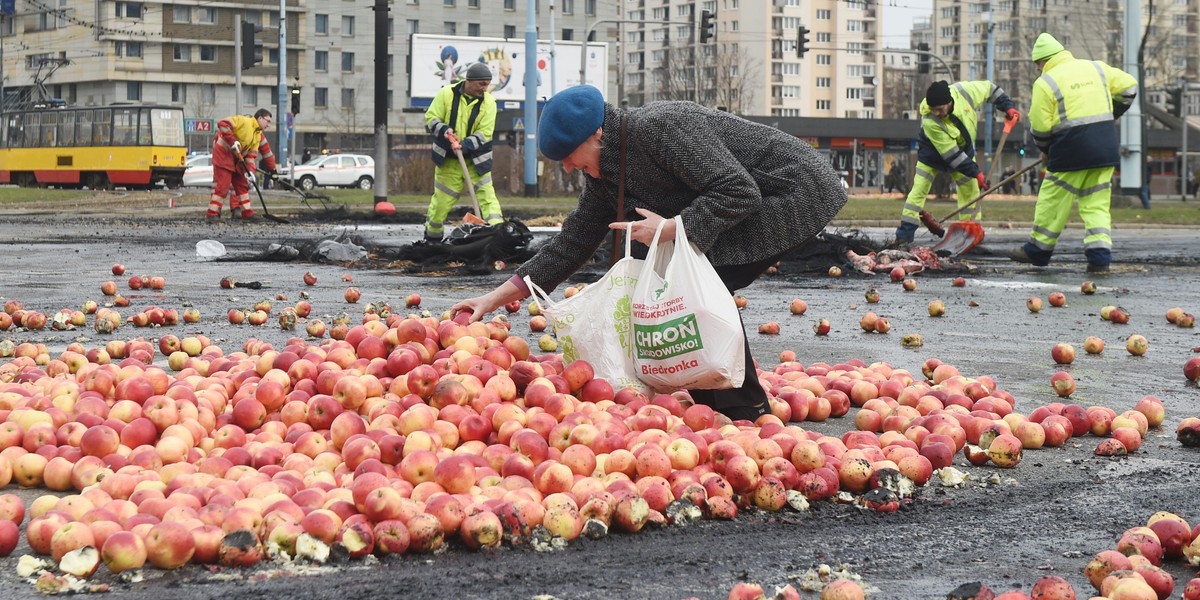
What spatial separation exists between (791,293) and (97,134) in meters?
44.8

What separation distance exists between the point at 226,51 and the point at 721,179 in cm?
9833

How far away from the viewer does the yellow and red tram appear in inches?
1950

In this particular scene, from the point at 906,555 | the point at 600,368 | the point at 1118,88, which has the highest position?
the point at 1118,88

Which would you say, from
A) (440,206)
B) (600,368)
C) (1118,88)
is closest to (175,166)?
(440,206)

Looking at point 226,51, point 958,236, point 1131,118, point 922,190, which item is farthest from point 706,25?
Result: point 226,51

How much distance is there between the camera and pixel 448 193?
14266 millimetres

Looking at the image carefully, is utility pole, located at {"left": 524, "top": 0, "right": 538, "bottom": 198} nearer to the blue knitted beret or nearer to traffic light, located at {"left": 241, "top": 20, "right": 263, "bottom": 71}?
traffic light, located at {"left": 241, "top": 20, "right": 263, "bottom": 71}

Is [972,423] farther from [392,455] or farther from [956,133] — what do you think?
[956,133]

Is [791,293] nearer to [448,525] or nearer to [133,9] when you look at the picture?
[448,525]

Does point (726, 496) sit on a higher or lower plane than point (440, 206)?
lower

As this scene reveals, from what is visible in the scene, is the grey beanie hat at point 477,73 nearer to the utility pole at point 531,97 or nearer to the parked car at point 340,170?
the utility pole at point 531,97

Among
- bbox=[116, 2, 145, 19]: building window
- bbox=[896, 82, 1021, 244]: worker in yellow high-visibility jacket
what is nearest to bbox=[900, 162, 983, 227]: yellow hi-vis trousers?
bbox=[896, 82, 1021, 244]: worker in yellow high-visibility jacket

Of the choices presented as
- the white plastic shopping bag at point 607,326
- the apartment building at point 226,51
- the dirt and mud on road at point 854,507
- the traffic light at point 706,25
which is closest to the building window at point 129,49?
the apartment building at point 226,51

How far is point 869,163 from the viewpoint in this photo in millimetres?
87875
